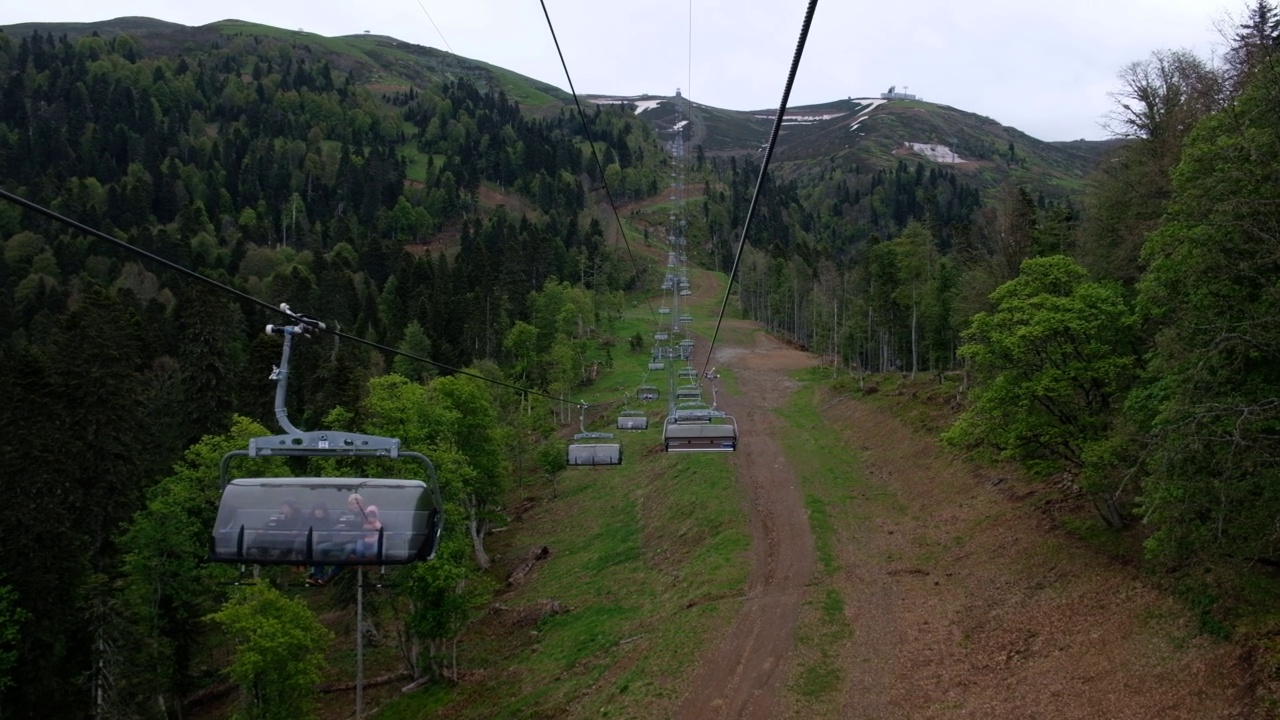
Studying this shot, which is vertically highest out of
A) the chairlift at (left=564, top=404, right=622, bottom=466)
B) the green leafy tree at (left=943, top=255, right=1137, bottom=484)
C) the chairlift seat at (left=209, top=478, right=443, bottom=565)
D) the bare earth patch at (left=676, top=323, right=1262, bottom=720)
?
the green leafy tree at (left=943, top=255, right=1137, bottom=484)

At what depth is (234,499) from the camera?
13.3 m

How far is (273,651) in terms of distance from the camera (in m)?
26.5

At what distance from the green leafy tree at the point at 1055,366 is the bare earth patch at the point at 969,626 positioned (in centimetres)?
387

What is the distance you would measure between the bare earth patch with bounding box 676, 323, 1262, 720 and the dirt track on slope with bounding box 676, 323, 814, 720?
0.07 m

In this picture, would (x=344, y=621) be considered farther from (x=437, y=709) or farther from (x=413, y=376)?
(x=413, y=376)

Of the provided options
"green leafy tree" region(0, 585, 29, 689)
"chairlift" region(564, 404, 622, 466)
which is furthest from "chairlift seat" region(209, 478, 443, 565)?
"green leafy tree" region(0, 585, 29, 689)

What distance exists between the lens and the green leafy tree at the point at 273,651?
86.7 feet

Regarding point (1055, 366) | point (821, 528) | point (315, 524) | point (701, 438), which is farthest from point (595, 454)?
point (315, 524)

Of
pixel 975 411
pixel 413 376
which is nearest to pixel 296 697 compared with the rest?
pixel 975 411

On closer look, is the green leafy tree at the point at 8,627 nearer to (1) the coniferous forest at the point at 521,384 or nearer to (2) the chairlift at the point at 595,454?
(1) the coniferous forest at the point at 521,384

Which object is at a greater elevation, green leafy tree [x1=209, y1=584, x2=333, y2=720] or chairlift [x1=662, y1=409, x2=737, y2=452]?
chairlift [x1=662, y1=409, x2=737, y2=452]

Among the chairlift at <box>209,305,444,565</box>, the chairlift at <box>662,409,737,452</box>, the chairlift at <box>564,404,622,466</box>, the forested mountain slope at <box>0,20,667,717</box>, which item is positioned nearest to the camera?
the chairlift at <box>209,305,444,565</box>

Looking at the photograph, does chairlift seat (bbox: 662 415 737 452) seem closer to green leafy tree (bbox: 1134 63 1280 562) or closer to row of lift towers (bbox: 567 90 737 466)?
row of lift towers (bbox: 567 90 737 466)

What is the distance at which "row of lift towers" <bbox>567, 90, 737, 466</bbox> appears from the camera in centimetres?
2636
